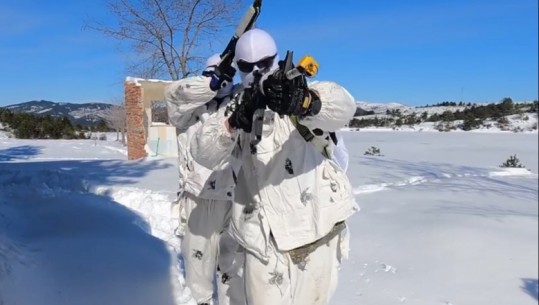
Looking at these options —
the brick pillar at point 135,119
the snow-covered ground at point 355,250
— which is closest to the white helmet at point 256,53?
the snow-covered ground at point 355,250

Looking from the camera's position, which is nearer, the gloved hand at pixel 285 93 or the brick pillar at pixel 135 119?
the gloved hand at pixel 285 93

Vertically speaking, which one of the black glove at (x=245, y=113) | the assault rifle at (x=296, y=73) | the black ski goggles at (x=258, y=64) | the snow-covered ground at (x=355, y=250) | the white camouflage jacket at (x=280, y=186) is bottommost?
the snow-covered ground at (x=355, y=250)

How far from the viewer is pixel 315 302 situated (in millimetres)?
2461

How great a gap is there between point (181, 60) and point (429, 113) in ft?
95.0

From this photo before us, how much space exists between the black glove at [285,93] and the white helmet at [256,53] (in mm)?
461

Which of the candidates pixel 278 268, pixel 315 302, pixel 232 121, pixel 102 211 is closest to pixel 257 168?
pixel 232 121

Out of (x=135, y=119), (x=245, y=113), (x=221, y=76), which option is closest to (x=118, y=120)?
(x=135, y=119)

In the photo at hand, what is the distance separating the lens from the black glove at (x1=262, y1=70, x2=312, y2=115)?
6.08ft

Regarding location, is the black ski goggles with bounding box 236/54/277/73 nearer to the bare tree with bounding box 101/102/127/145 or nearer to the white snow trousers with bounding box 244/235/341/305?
the white snow trousers with bounding box 244/235/341/305

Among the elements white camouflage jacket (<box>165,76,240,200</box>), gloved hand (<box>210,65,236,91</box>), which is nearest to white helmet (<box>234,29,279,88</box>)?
gloved hand (<box>210,65,236,91</box>)

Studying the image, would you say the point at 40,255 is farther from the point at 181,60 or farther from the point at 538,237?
the point at 181,60

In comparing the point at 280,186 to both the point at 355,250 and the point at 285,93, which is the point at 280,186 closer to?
the point at 285,93

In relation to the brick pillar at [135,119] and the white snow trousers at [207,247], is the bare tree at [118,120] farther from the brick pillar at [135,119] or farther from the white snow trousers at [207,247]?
the white snow trousers at [207,247]

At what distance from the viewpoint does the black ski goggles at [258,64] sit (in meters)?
2.40
